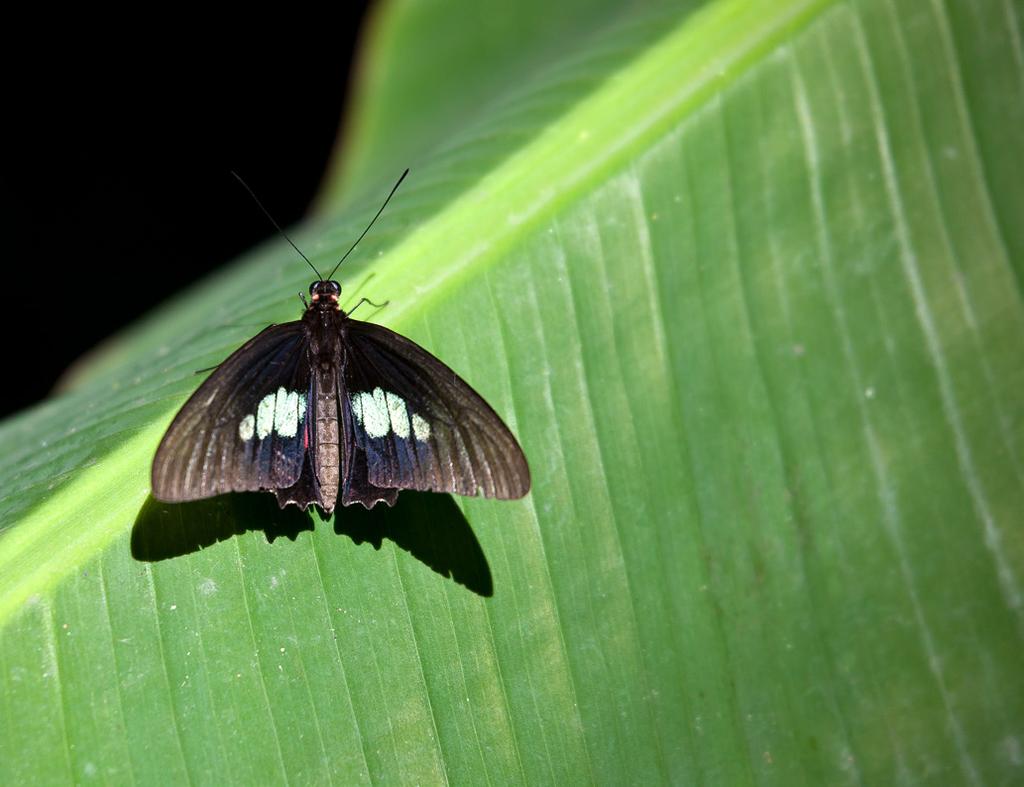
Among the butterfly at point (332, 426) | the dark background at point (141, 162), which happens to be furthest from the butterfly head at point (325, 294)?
Answer: the dark background at point (141, 162)

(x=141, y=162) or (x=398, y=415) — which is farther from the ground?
(x=141, y=162)

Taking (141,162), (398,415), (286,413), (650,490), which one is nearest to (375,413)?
(398,415)

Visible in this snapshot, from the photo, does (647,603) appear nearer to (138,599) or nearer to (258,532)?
(258,532)

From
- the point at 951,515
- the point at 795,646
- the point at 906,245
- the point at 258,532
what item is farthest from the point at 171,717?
the point at 906,245

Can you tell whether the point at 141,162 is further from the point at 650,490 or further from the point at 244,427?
the point at 650,490

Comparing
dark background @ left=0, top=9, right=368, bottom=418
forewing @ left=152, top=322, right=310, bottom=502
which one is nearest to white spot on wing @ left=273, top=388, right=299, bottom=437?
forewing @ left=152, top=322, right=310, bottom=502

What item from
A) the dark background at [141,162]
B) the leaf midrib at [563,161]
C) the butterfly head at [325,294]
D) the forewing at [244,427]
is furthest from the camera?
the dark background at [141,162]

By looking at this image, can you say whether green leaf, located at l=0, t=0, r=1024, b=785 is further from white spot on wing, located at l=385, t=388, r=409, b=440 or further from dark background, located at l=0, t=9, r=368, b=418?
dark background, located at l=0, t=9, r=368, b=418

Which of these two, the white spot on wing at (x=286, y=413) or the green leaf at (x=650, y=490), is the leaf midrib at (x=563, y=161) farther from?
the white spot on wing at (x=286, y=413)
